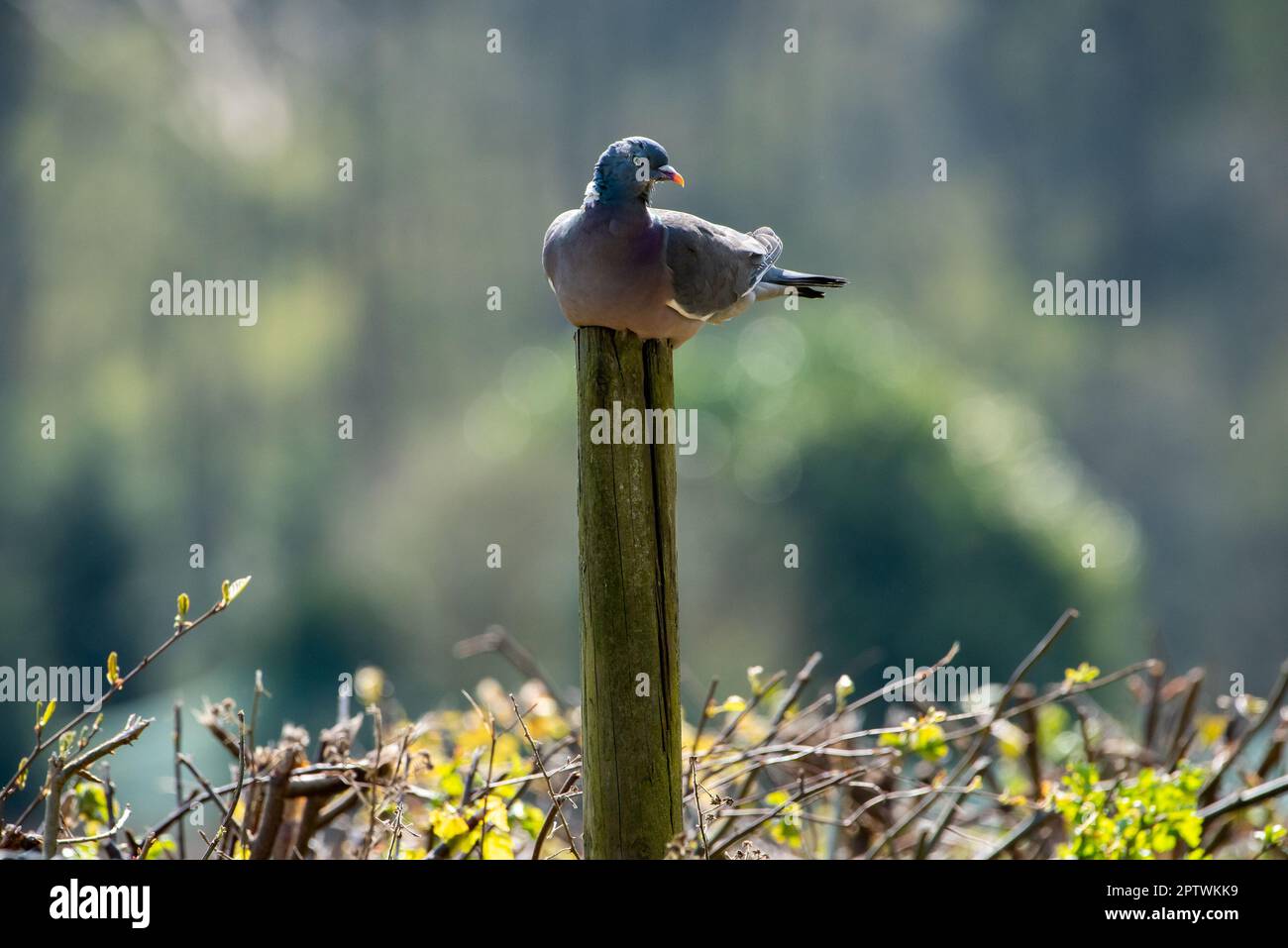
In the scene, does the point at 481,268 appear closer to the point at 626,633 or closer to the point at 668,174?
the point at 668,174

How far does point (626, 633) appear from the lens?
1793mm

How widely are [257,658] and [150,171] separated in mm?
11325

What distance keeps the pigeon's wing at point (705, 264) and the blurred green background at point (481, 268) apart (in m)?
15.9

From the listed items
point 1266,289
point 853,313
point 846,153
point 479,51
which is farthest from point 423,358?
point 1266,289

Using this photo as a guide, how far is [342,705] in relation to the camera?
235 cm

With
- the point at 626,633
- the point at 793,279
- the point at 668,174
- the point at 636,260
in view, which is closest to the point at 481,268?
the point at 793,279

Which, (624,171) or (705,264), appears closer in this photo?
(624,171)

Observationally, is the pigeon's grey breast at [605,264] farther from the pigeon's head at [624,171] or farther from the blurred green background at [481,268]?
the blurred green background at [481,268]

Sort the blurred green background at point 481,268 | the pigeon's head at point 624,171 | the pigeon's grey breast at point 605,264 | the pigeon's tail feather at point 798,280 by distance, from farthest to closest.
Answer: the blurred green background at point 481,268 < the pigeon's tail feather at point 798,280 < the pigeon's head at point 624,171 < the pigeon's grey breast at point 605,264

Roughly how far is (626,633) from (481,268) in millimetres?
26859

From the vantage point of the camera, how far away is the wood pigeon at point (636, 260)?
1.97m

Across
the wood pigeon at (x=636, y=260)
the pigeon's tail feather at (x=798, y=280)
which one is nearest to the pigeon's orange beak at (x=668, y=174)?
the wood pigeon at (x=636, y=260)

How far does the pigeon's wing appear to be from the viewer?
2146mm

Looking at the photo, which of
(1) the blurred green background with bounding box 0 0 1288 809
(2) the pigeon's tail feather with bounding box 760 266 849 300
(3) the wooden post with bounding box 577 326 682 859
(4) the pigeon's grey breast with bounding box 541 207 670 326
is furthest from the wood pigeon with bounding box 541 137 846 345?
(1) the blurred green background with bounding box 0 0 1288 809
